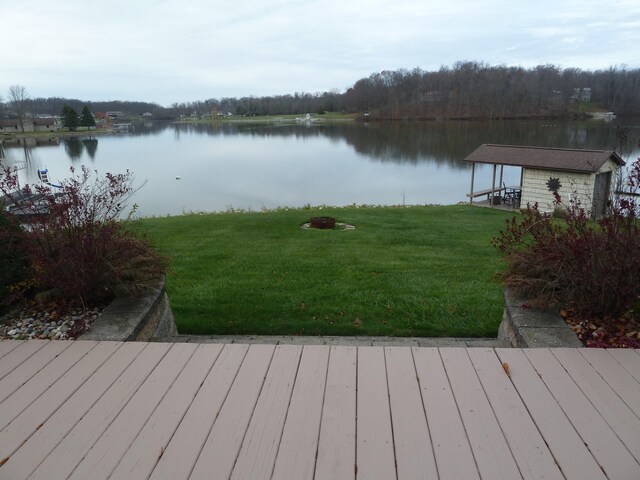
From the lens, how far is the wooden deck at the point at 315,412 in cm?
171

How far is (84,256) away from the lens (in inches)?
132

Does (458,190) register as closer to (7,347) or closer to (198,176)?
(198,176)

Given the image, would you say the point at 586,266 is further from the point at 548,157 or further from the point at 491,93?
the point at 491,93

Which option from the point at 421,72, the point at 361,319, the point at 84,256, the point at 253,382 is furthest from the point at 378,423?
the point at 421,72

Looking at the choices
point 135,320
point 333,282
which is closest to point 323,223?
point 333,282

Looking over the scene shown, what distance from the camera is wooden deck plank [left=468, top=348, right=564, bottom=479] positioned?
168 cm

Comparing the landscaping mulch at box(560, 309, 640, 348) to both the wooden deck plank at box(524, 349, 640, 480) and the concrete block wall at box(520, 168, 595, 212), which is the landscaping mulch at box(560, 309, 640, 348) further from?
the concrete block wall at box(520, 168, 595, 212)

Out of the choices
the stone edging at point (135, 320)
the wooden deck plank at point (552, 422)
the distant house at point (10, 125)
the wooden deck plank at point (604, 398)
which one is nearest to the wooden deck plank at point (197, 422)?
the stone edging at point (135, 320)

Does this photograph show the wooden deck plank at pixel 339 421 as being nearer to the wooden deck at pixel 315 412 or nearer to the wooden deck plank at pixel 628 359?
the wooden deck at pixel 315 412

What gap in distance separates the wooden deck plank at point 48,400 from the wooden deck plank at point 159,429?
1.33 ft

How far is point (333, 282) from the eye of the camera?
527cm

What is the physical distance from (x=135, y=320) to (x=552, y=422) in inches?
102

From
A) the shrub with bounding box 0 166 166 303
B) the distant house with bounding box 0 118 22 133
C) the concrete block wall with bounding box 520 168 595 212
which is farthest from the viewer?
the distant house with bounding box 0 118 22 133

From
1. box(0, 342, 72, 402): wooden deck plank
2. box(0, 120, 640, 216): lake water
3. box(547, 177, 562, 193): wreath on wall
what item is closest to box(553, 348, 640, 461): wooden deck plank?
box(0, 342, 72, 402): wooden deck plank
